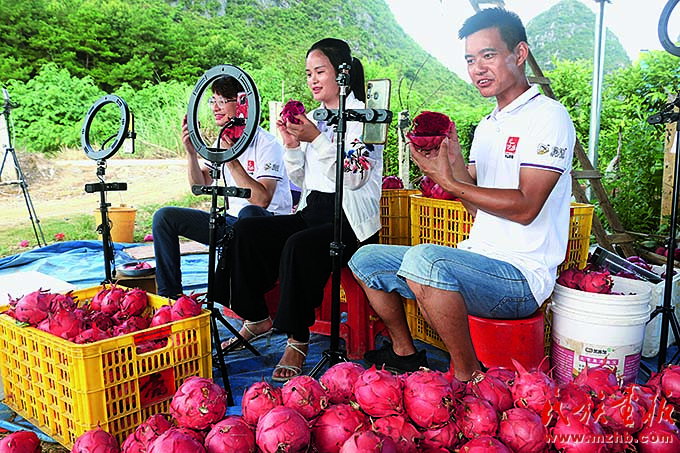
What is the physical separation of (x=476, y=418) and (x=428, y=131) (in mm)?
1052

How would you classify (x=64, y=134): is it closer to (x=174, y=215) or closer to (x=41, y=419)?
(x=174, y=215)

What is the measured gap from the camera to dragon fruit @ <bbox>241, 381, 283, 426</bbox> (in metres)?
0.86

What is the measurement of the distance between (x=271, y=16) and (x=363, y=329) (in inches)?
298

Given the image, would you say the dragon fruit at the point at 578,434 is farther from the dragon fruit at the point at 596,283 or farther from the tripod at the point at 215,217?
the tripod at the point at 215,217

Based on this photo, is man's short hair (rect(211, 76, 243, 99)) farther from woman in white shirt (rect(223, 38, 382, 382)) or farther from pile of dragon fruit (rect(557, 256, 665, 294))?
pile of dragon fruit (rect(557, 256, 665, 294))

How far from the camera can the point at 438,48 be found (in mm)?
9570

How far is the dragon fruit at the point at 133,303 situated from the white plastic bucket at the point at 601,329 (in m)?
→ 1.43

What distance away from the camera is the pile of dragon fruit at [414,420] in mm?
774

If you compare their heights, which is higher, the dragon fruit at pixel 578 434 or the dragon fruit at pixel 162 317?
the dragon fruit at pixel 578 434

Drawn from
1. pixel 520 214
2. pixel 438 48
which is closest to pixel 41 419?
pixel 520 214

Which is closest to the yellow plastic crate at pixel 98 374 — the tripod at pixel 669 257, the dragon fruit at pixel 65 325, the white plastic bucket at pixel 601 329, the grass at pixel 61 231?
the dragon fruit at pixel 65 325

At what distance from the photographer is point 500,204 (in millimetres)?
1619

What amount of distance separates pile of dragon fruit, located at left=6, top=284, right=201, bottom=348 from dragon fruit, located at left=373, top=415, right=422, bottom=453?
1024 mm

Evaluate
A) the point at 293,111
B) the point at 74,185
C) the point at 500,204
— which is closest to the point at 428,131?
the point at 500,204
